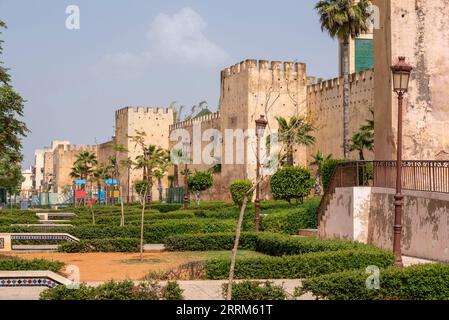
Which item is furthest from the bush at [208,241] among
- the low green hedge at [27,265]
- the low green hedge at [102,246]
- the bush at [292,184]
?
the bush at [292,184]

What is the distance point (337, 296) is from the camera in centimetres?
935

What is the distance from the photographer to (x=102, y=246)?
70.2 feet

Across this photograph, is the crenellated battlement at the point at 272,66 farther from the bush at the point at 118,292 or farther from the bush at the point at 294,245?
the bush at the point at 118,292

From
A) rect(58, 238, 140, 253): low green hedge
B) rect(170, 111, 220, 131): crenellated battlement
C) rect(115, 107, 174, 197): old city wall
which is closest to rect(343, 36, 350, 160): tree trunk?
rect(58, 238, 140, 253): low green hedge

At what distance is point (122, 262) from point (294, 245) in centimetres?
446

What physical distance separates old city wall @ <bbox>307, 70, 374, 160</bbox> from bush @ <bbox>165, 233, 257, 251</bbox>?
655 inches

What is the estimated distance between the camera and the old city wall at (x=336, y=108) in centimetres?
3738

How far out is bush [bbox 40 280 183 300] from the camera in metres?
8.95

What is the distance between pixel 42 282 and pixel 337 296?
468 centimetres

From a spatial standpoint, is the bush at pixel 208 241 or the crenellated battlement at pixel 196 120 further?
the crenellated battlement at pixel 196 120

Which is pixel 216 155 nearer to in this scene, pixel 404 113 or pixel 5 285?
pixel 404 113

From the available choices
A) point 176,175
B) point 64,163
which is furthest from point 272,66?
point 64,163

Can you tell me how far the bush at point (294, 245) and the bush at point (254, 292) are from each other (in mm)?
5387
